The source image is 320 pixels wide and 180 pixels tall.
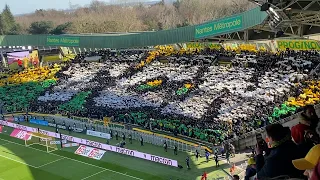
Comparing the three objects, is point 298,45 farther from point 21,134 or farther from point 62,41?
point 62,41

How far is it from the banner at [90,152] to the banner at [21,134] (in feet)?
20.7

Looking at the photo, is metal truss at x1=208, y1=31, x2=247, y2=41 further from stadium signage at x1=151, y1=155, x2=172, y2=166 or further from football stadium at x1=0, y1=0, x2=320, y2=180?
stadium signage at x1=151, y1=155, x2=172, y2=166

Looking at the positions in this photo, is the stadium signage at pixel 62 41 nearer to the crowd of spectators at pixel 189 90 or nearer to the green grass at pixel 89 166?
the crowd of spectators at pixel 189 90

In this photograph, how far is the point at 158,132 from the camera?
103ft

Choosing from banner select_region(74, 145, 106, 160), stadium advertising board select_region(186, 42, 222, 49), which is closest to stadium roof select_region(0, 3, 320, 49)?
stadium advertising board select_region(186, 42, 222, 49)

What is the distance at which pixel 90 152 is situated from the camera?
28281mm

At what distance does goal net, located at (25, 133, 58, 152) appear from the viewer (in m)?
31.3

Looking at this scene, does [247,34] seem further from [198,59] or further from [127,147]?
[198,59]

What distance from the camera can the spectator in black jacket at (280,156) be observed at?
4.57 metres

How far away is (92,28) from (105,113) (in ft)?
169

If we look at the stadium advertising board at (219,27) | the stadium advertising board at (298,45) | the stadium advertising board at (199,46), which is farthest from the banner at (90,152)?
the stadium advertising board at (199,46)

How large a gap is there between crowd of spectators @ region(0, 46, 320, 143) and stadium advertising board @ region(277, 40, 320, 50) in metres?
0.72

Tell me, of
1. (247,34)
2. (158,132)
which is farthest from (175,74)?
(247,34)

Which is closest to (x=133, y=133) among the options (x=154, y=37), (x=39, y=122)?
(x=39, y=122)
